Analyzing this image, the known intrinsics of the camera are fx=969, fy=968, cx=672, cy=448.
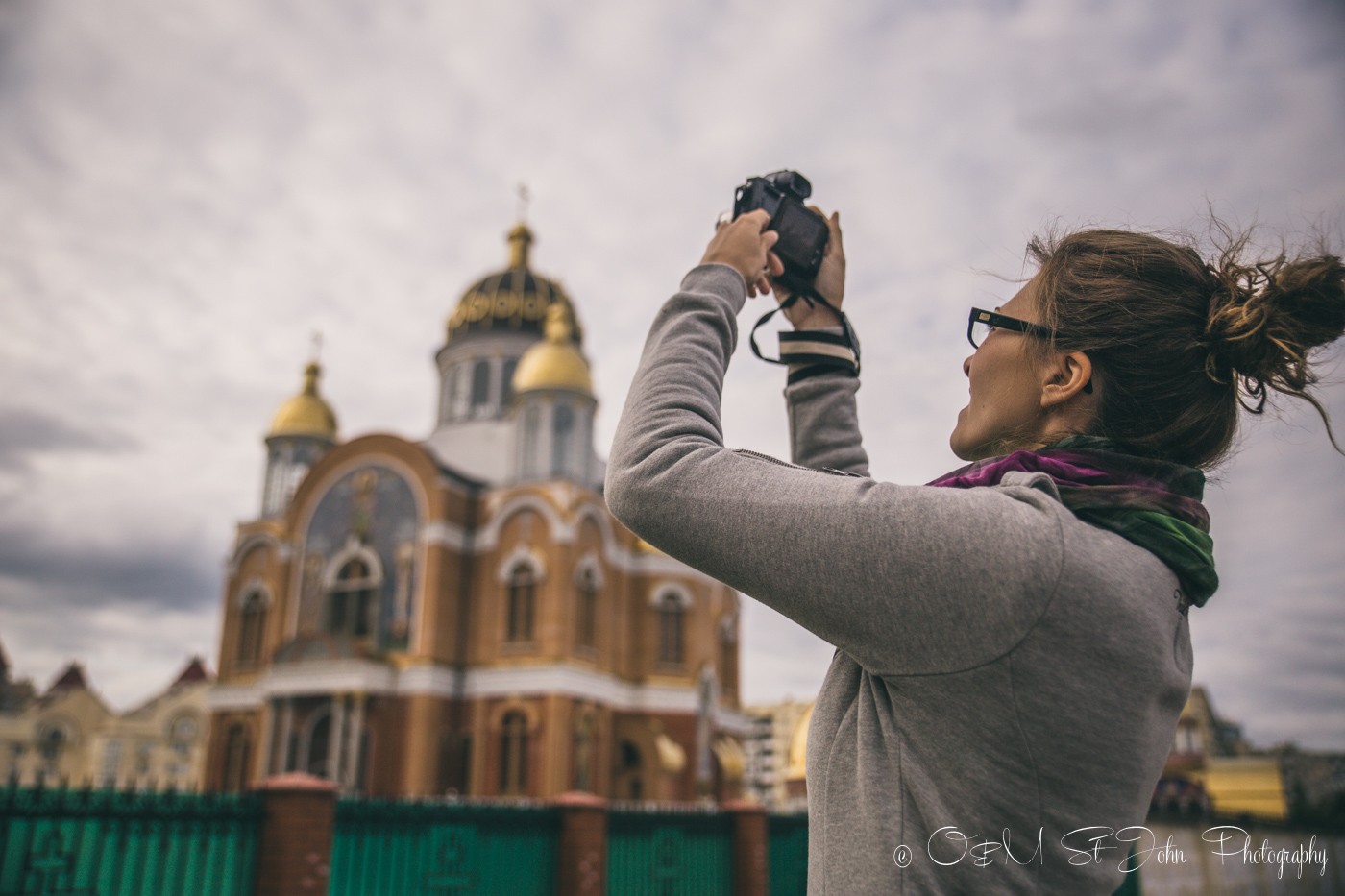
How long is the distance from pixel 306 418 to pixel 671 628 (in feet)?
35.6

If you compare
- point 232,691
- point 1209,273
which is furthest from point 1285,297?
point 232,691

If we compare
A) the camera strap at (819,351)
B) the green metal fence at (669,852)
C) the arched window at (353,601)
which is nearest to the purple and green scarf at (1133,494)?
the camera strap at (819,351)

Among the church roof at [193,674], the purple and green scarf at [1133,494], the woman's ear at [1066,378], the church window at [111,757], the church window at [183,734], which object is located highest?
the church roof at [193,674]

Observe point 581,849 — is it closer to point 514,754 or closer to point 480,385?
point 514,754

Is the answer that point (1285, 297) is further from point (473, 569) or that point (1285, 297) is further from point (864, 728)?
point (473, 569)

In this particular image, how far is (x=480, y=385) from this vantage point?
25078mm

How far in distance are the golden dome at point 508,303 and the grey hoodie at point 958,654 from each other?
24.6 m

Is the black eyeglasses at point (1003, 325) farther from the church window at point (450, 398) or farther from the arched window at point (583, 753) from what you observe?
the church window at point (450, 398)

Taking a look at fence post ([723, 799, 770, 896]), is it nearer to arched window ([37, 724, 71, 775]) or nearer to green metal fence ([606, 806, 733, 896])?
green metal fence ([606, 806, 733, 896])

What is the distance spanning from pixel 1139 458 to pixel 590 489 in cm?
1978

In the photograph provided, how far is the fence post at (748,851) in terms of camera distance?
994 centimetres

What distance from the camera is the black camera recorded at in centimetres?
155

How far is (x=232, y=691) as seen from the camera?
72.9 ft

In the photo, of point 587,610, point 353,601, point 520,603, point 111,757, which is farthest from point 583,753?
point 111,757
